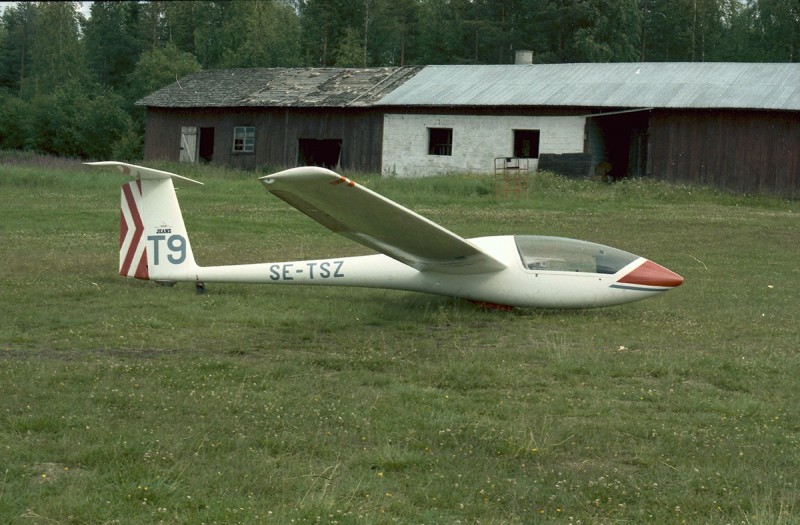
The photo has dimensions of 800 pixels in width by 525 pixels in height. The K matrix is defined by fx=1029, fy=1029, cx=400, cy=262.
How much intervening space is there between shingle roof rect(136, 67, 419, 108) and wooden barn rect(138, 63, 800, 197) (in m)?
0.09

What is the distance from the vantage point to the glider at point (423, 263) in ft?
38.1

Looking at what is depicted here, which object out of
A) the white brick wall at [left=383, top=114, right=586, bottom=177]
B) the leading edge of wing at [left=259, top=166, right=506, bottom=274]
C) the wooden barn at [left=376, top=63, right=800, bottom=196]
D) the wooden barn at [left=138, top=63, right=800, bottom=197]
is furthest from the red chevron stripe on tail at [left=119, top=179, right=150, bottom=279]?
the white brick wall at [left=383, top=114, right=586, bottom=177]

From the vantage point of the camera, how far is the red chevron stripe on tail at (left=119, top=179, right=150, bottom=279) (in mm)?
12930

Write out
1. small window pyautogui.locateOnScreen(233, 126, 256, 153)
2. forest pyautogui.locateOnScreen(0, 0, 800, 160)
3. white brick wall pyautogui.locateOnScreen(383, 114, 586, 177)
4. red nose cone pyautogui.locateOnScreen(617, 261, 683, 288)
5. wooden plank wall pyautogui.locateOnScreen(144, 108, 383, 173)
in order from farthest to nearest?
forest pyautogui.locateOnScreen(0, 0, 800, 160)
small window pyautogui.locateOnScreen(233, 126, 256, 153)
wooden plank wall pyautogui.locateOnScreen(144, 108, 383, 173)
white brick wall pyautogui.locateOnScreen(383, 114, 586, 177)
red nose cone pyautogui.locateOnScreen(617, 261, 683, 288)

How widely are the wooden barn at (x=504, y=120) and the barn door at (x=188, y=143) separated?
0.21ft

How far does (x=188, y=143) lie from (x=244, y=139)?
10.3 feet

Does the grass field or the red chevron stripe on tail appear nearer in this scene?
the grass field

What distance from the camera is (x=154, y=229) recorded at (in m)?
12.9

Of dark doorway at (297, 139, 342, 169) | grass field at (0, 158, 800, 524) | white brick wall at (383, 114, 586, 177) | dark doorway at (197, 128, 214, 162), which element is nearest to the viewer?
grass field at (0, 158, 800, 524)

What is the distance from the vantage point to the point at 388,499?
5781 mm

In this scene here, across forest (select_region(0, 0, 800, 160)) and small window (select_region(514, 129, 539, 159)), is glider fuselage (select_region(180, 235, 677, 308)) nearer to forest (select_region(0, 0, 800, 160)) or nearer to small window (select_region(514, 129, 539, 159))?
small window (select_region(514, 129, 539, 159))

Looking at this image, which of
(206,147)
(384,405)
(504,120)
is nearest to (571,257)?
(384,405)

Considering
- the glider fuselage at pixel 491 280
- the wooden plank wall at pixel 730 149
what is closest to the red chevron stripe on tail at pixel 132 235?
the glider fuselage at pixel 491 280

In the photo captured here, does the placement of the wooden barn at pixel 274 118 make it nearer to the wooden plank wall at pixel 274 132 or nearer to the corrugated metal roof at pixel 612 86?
the wooden plank wall at pixel 274 132
